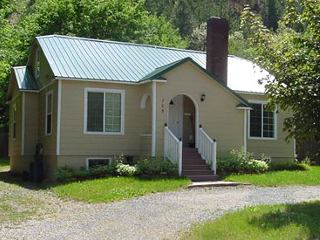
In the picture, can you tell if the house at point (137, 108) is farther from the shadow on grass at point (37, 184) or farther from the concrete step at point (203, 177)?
the shadow on grass at point (37, 184)

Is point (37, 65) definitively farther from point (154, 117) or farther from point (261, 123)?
point (261, 123)

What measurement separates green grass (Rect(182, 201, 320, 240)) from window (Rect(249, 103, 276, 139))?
12.0m

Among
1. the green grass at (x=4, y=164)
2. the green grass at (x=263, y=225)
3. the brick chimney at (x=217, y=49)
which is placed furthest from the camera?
the green grass at (x=4, y=164)

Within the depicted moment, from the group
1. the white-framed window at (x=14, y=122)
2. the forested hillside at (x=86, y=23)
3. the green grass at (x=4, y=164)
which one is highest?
the forested hillside at (x=86, y=23)

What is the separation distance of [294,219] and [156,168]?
867 centimetres

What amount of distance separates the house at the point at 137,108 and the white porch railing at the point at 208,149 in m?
0.04

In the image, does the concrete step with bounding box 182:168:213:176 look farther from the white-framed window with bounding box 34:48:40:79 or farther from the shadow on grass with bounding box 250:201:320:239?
the white-framed window with bounding box 34:48:40:79

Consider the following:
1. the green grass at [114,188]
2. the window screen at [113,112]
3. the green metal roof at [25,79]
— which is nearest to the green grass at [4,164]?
the green metal roof at [25,79]

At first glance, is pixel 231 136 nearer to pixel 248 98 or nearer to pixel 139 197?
pixel 248 98

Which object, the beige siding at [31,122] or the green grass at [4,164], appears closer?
the beige siding at [31,122]

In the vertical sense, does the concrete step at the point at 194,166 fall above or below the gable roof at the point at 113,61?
below

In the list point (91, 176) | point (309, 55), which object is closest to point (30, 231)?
point (309, 55)

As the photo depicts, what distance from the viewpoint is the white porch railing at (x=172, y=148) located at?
19.3m

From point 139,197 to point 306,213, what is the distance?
542 centimetres
